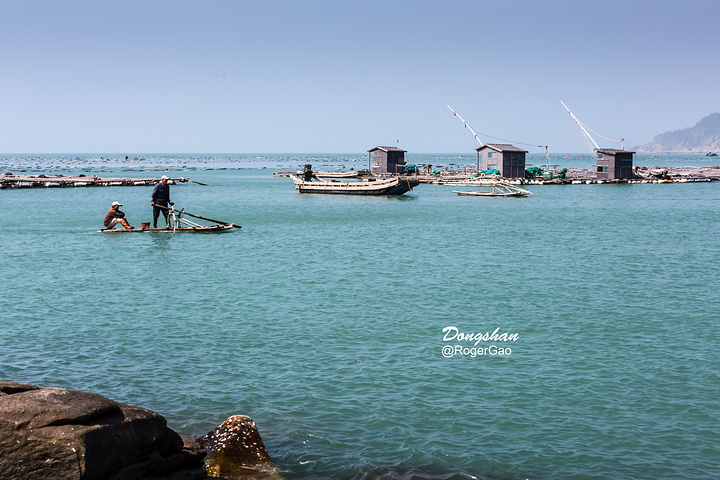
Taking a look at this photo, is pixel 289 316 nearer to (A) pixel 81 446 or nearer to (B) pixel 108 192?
(A) pixel 81 446

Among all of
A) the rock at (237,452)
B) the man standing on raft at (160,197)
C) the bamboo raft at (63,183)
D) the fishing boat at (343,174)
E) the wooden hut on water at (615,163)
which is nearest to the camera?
the rock at (237,452)

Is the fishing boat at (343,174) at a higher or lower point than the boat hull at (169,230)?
higher

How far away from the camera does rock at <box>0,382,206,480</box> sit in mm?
6562

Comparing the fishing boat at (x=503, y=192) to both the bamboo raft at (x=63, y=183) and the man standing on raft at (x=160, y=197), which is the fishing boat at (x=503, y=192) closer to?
the man standing on raft at (x=160, y=197)

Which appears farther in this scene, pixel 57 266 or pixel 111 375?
pixel 57 266

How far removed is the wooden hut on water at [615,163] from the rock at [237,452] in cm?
8349

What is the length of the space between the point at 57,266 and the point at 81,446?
20.3m

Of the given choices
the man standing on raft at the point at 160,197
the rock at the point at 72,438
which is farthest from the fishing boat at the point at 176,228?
the rock at the point at 72,438

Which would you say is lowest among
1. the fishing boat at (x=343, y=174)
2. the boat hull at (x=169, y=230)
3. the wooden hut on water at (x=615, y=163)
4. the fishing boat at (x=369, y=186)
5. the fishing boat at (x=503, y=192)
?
the boat hull at (x=169, y=230)

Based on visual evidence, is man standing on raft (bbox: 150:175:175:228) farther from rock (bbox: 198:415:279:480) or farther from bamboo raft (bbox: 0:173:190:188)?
bamboo raft (bbox: 0:173:190:188)

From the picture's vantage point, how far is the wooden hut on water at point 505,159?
82.2m

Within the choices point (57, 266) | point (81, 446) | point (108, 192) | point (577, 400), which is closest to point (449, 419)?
point (577, 400)

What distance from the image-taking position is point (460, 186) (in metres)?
86.1

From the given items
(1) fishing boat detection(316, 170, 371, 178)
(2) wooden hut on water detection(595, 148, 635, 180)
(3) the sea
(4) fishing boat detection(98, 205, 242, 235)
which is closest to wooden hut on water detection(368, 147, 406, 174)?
(1) fishing boat detection(316, 170, 371, 178)
